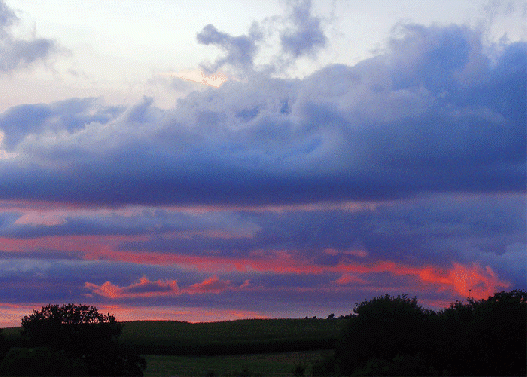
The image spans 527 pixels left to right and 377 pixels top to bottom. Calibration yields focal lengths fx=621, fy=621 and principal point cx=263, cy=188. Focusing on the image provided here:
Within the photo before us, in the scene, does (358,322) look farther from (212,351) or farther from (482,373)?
(212,351)

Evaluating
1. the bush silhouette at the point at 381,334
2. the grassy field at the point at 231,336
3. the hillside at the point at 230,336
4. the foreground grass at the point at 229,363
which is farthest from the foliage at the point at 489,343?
the grassy field at the point at 231,336

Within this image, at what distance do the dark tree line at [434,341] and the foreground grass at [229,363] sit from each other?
62.4 feet

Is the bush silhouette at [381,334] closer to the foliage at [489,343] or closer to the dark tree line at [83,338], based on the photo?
the foliage at [489,343]

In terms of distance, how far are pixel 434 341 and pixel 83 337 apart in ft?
111

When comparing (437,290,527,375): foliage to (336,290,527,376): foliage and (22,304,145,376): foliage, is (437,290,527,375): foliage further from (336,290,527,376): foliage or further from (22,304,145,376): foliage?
(22,304,145,376): foliage

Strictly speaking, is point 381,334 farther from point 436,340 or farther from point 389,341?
point 436,340

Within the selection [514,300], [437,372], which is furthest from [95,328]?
[514,300]

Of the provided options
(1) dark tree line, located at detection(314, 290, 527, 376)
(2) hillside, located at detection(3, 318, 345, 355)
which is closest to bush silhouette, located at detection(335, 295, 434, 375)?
(1) dark tree line, located at detection(314, 290, 527, 376)

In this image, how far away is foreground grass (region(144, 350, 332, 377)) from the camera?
82.0m

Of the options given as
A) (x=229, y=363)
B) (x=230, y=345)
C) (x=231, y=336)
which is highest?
(x=231, y=336)

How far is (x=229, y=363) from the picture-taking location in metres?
101

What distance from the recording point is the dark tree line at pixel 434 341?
5825cm

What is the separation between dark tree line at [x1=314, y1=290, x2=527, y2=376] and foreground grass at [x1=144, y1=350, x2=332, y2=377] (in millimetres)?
19013

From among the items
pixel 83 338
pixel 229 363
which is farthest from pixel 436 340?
pixel 229 363
